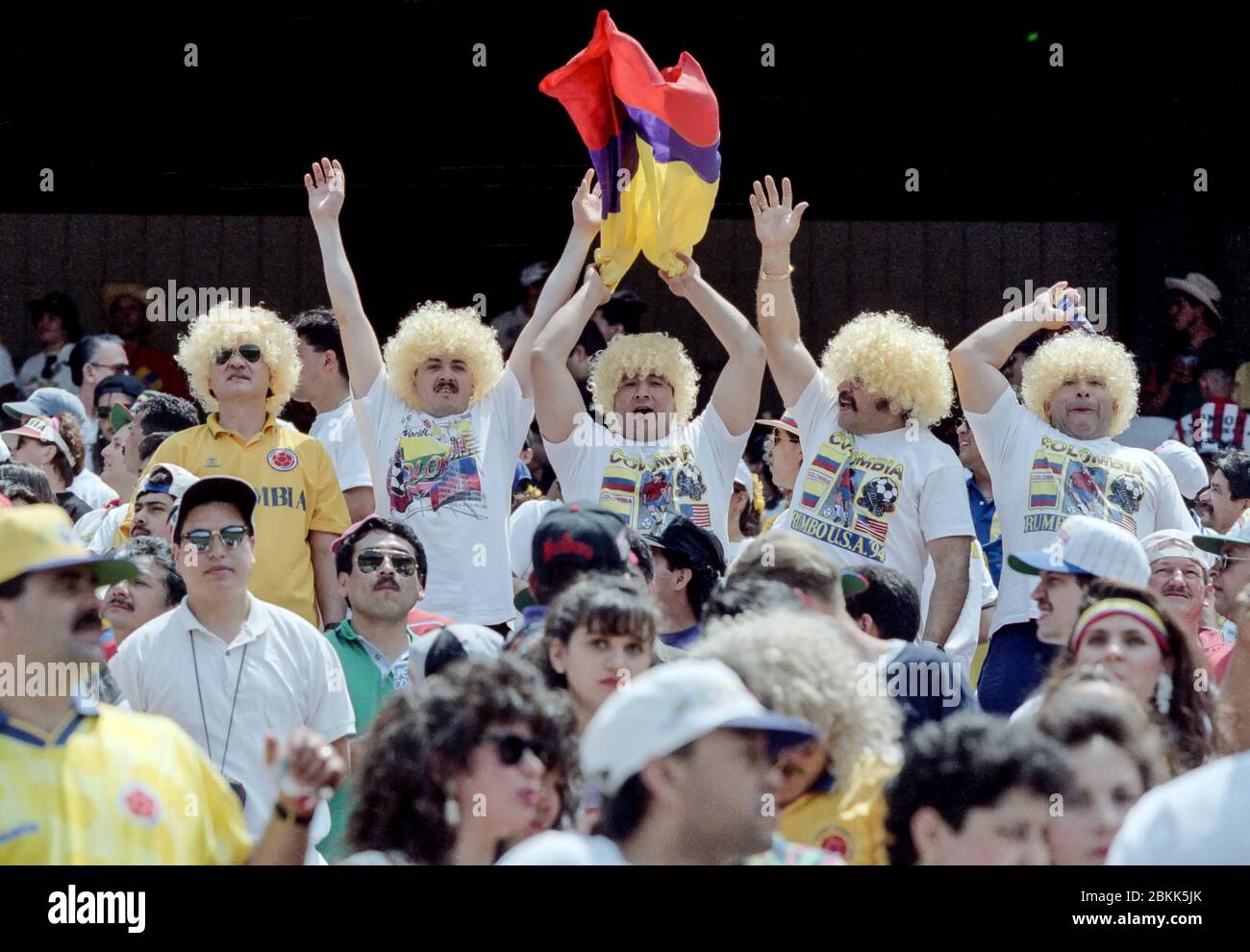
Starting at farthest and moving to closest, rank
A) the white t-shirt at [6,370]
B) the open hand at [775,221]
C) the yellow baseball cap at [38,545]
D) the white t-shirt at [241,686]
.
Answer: the white t-shirt at [6,370] < the open hand at [775,221] < the white t-shirt at [241,686] < the yellow baseball cap at [38,545]

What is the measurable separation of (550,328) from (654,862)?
3.44m

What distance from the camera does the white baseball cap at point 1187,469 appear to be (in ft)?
24.8

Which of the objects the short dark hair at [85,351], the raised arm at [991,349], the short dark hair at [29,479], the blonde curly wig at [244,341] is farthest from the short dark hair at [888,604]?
the short dark hair at [85,351]

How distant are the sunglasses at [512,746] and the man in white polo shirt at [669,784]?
17.0 inches

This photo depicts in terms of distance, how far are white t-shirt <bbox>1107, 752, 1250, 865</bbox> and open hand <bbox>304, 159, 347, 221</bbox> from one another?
4.30 m

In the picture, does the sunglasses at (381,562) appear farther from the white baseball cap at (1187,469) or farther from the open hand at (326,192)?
the white baseball cap at (1187,469)

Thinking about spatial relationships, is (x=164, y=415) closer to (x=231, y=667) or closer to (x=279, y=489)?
(x=279, y=489)

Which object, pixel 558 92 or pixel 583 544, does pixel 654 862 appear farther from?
pixel 558 92

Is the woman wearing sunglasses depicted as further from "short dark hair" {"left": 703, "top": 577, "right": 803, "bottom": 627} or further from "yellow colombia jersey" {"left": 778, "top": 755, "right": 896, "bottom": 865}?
"yellow colombia jersey" {"left": 778, "top": 755, "right": 896, "bottom": 865}

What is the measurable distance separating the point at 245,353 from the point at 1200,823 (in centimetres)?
441

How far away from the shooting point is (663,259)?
6.58 m

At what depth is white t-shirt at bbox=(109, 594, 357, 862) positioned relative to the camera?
4809 mm

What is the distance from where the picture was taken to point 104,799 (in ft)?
11.4
